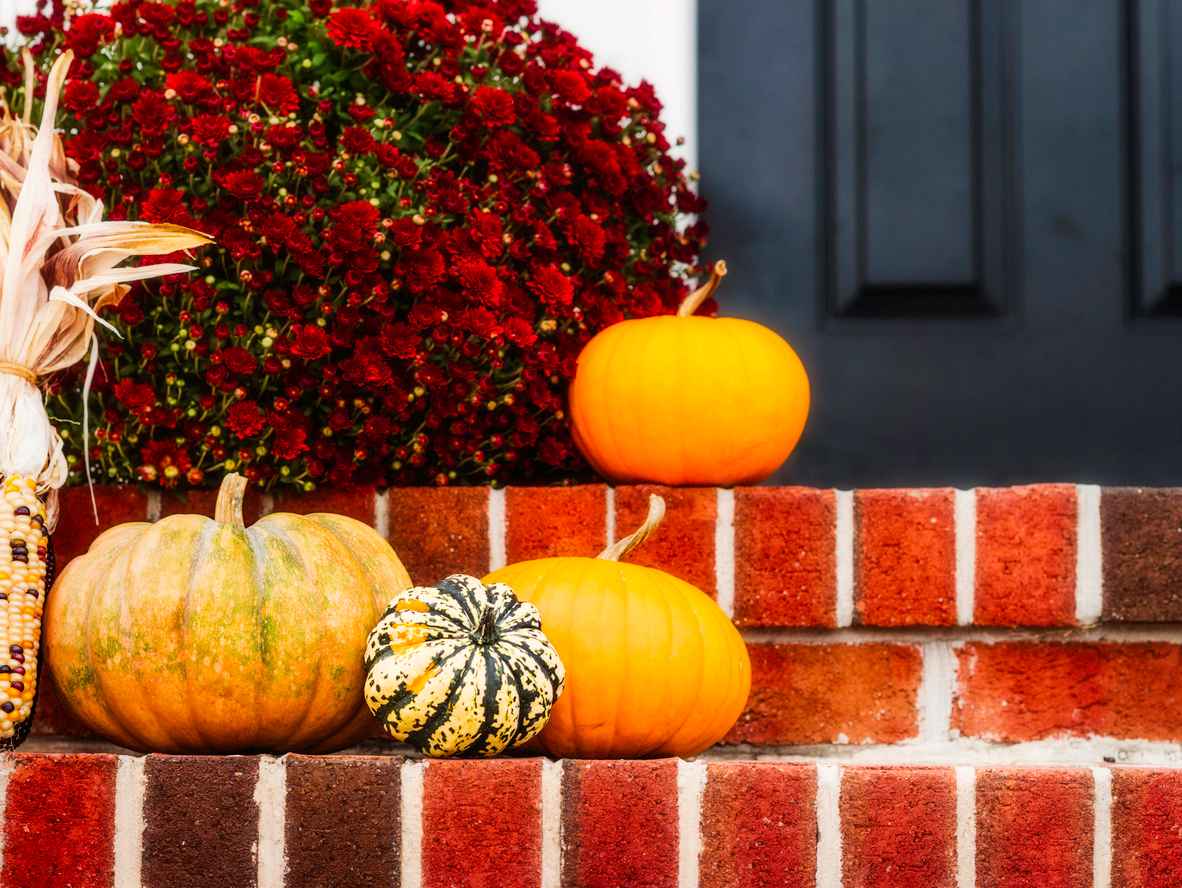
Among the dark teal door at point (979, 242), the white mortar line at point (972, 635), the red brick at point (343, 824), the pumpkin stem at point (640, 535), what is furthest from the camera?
the dark teal door at point (979, 242)

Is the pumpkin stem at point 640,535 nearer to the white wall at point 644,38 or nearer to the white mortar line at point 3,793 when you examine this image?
the white mortar line at point 3,793

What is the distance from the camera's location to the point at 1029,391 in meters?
2.46

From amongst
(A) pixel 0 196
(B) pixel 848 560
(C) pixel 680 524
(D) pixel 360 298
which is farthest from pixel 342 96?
(B) pixel 848 560

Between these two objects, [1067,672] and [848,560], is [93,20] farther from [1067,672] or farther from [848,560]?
[1067,672]

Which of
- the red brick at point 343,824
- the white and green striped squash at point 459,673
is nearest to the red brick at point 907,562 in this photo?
the white and green striped squash at point 459,673

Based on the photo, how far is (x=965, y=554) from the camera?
1944 millimetres

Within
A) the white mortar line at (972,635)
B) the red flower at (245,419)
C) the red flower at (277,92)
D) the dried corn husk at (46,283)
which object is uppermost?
the red flower at (277,92)

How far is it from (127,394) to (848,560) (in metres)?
0.98

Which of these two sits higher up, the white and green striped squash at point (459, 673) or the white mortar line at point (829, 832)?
the white and green striped squash at point (459, 673)

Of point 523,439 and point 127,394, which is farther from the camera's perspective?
point 523,439

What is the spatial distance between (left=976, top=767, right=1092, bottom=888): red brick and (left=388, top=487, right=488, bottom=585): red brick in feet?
2.54

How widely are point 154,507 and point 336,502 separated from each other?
0.25 m

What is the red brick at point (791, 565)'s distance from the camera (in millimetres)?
1956

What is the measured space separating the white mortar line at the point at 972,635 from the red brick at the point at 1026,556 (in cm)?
4
